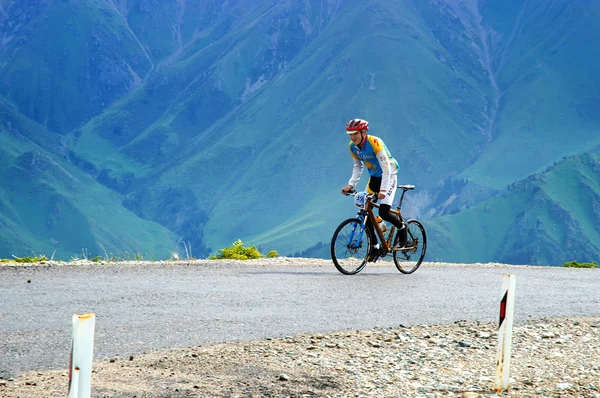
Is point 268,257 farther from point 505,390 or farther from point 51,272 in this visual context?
point 505,390

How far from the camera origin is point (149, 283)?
39.4 ft

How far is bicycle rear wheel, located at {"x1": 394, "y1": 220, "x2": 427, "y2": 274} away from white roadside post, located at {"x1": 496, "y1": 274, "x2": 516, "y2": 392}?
7488 mm

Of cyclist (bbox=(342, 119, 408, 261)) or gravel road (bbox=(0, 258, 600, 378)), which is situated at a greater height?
cyclist (bbox=(342, 119, 408, 261))

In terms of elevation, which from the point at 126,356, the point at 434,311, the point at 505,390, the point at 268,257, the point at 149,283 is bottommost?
the point at 505,390

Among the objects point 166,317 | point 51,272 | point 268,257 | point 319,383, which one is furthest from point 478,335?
point 268,257

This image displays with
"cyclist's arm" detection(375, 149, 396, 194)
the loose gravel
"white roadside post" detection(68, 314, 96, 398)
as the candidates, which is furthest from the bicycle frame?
"white roadside post" detection(68, 314, 96, 398)

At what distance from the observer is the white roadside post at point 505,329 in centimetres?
658

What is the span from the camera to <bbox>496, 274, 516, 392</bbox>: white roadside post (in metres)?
6.58

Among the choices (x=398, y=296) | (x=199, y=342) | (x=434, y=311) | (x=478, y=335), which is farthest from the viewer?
(x=398, y=296)

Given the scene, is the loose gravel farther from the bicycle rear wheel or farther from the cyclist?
the bicycle rear wheel

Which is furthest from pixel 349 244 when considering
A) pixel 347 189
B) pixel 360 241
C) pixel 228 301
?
pixel 228 301

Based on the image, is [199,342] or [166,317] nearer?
[199,342]

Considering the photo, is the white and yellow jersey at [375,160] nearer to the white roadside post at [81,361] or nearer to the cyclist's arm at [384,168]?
the cyclist's arm at [384,168]

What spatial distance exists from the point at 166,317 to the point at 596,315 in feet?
19.1
